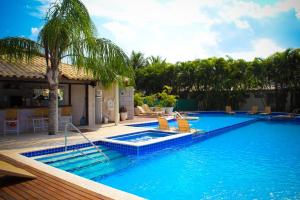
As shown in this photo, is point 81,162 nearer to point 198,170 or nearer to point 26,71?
point 198,170

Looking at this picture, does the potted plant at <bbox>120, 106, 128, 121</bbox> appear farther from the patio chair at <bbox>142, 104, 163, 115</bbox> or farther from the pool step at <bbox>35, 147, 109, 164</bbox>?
the pool step at <bbox>35, 147, 109, 164</bbox>

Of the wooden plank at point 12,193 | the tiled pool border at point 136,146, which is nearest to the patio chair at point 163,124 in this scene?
the tiled pool border at point 136,146

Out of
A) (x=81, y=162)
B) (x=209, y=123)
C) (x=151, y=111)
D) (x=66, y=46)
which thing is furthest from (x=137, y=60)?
(x=81, y=162)

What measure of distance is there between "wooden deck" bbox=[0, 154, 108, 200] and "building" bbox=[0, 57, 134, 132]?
622 centimetres

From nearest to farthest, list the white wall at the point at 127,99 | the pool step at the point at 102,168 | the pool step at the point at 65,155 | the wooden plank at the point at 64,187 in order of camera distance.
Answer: the wooden plank at the point at 64,187 < the pool step at the point at 102,168 < the pool step at the point at 65,155 < the white wall at the point at 127,99

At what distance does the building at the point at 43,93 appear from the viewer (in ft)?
37.6

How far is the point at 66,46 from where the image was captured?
417 inches

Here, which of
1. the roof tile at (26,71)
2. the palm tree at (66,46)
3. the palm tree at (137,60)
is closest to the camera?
the palm tree at (66,46)

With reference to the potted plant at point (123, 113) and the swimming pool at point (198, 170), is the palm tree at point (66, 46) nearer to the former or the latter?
the swimming pool at point (198, 170)

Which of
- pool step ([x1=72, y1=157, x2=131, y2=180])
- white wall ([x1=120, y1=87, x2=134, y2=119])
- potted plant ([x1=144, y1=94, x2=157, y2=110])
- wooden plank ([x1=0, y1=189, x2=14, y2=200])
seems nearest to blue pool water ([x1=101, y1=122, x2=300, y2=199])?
pool step ([x1=72, y1=157, x2=131, y2=180])

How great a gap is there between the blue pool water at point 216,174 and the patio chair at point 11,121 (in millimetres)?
5679

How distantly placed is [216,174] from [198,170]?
21.6 inches

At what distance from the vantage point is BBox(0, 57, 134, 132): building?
1147 cm

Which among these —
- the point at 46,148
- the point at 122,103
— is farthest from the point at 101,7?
the point at 46,148
